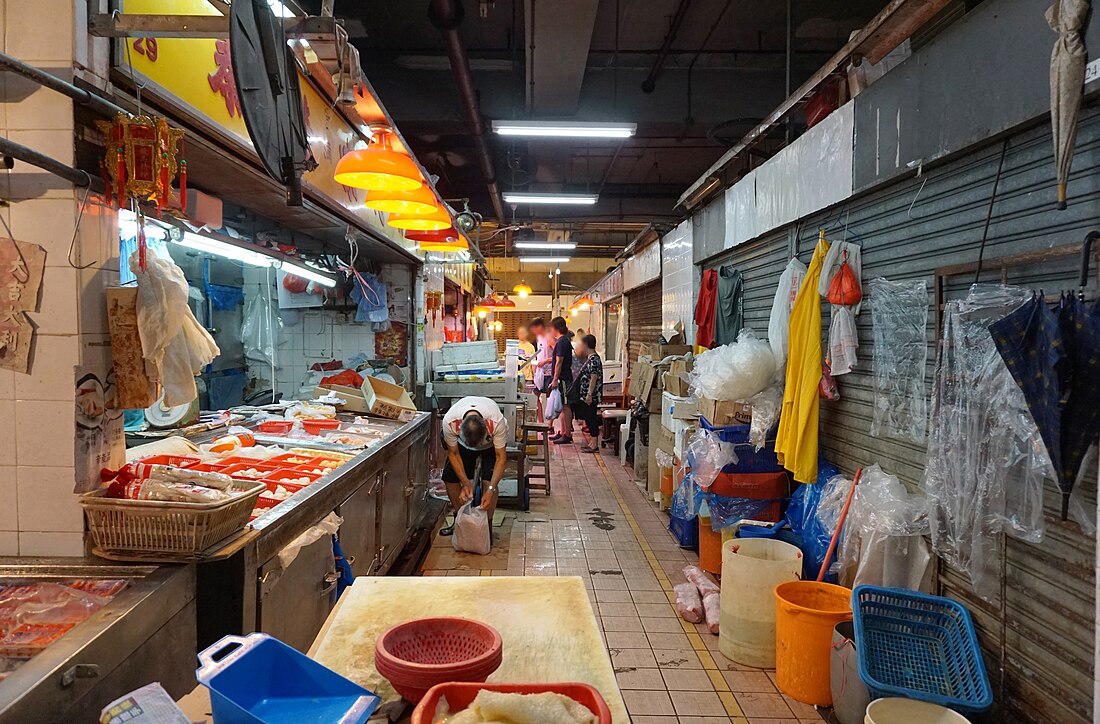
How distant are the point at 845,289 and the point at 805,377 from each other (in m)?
0.73

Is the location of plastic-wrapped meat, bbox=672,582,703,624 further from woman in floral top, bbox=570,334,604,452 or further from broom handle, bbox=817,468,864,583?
woman in floral top, bbox=570,334,604,452

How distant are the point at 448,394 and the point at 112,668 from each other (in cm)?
744

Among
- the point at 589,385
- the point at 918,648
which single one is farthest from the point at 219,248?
the point at 589,385

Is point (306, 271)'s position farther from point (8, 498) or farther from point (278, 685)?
point (278, 685)

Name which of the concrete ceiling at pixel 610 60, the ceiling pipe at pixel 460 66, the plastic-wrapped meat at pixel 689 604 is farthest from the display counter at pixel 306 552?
the concrete ceiling at pixel 610 60

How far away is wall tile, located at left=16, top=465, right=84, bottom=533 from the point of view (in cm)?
258

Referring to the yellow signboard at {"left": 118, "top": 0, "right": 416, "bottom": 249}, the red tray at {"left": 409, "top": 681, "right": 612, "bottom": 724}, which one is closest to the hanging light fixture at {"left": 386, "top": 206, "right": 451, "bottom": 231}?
the yellow signboard at {"left": 118, "top": 0, "right": 416, "bottom": 249}

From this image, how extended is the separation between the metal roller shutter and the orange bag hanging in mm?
165

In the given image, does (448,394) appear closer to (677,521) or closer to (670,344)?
(670,344)

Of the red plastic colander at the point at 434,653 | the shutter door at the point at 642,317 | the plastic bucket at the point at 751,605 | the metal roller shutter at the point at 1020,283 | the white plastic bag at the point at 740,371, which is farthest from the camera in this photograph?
the shutter door at the point at 642,317

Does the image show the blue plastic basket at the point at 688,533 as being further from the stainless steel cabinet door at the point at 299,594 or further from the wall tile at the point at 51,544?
the wall tile at the point at 51,544

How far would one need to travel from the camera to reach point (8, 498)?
2.59 metres

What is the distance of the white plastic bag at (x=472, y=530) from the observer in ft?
20.7

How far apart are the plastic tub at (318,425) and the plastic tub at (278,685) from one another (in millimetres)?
4102
